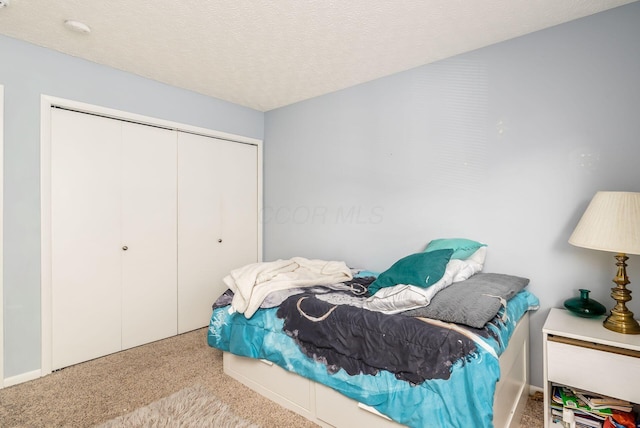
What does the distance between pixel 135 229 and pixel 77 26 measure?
1665 millimetres

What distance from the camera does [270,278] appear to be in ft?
8.09

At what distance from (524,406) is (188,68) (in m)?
3.63

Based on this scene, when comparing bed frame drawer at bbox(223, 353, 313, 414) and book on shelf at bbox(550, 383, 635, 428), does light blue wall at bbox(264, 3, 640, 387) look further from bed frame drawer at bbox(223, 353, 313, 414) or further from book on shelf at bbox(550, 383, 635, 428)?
bed frame drawer at bbox(223, 353, 313, 414)

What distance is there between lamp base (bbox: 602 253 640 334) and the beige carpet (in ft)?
2.40

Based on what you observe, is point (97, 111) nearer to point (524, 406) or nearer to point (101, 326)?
point (101, 326)

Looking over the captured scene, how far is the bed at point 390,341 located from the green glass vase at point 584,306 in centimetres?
25

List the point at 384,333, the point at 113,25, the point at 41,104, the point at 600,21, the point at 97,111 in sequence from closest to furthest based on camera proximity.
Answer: the point at 384,333 < the point at 600,21 < the point at 113,25 < the point at 41,104 < the point at 97,111

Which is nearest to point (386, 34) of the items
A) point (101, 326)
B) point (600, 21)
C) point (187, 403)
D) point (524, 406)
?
point (600, 21)

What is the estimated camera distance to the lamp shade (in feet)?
5.50

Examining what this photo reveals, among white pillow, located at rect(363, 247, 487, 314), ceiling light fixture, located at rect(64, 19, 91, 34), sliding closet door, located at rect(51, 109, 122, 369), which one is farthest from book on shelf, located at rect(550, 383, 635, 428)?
ceiling light fixture, located at rect(64, 19, 91, 34)

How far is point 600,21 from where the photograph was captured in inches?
82.7

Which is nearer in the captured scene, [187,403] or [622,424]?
[622,424]

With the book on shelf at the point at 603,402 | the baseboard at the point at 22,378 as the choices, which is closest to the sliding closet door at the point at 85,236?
the baseboard at the point at 22,378

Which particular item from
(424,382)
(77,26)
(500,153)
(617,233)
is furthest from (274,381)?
(77,26)
